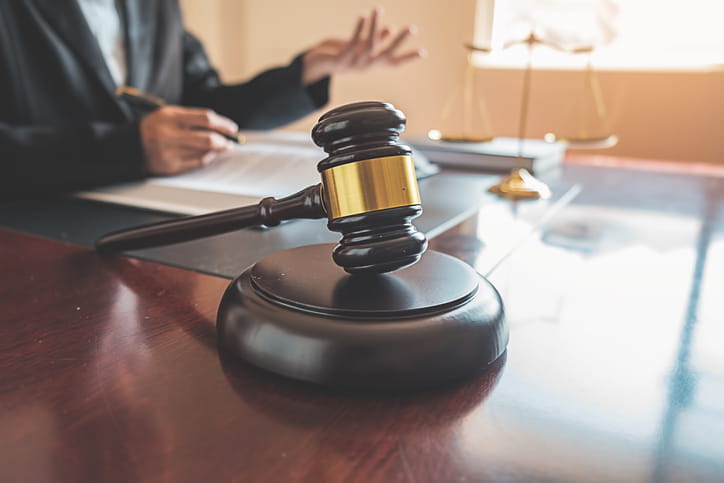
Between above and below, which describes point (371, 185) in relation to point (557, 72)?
above

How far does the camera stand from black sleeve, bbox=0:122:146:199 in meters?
0.82

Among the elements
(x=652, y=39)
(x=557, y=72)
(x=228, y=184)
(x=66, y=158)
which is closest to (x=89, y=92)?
(x=66, y=158)

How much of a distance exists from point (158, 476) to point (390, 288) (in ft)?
0.55

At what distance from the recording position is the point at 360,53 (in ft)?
4.11

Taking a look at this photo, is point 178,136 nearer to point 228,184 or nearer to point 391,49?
point 228,184

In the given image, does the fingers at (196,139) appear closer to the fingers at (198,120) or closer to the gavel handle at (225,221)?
the fingers at (198,120)

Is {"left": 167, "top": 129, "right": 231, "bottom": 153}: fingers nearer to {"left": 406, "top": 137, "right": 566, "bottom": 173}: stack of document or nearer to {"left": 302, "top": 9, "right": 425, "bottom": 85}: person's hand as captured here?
{"left": 302, "top": 9, "right": 425, "bottom": 85}: person's hand

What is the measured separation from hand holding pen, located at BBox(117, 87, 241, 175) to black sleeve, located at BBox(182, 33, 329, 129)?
500 millimetres

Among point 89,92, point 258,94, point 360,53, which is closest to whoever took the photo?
point 89,92

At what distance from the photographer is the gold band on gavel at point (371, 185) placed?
0.35 metres

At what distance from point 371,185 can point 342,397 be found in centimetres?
12

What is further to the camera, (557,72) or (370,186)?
(557,72)

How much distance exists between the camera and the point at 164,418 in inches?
11.5

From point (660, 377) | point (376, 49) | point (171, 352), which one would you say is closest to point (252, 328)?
point (171, 352)
